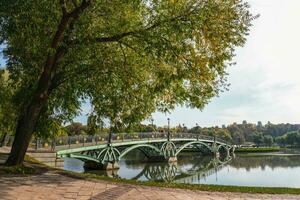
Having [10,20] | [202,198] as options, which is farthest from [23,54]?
[202,198]

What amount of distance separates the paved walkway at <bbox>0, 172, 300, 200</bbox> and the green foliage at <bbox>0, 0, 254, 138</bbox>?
4.34 meters

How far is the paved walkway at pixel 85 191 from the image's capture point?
431 inches

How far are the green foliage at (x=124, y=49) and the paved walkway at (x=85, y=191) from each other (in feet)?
14.2

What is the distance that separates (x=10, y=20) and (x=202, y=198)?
8832mm

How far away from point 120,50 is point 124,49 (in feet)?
0.60

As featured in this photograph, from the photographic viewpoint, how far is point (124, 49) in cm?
1744

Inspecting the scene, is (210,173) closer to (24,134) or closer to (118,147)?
(118,147)

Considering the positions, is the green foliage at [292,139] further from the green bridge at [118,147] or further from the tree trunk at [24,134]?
the tree trunk at [24,134]

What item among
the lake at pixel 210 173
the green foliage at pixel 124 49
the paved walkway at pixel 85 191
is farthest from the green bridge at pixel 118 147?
the paved walkway at pixel 85 191

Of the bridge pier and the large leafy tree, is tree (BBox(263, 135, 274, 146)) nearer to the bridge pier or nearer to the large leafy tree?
the bridge pier

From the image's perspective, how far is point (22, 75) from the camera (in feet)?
58.9

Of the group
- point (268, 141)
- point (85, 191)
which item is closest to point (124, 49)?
point (85, 191)

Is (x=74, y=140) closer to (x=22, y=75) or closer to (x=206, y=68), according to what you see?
(x=22, y=75)

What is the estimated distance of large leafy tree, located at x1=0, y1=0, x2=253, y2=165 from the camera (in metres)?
14.6
